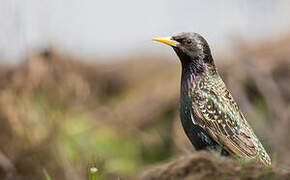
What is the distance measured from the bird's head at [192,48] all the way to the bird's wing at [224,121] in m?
0.29

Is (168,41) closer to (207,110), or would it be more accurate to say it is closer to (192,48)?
(192,48)

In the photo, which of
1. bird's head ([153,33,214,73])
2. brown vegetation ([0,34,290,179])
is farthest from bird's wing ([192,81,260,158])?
brown vegetation ([0,34,290,179])

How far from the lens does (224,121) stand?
5.31m

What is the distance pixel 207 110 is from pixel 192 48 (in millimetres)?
647

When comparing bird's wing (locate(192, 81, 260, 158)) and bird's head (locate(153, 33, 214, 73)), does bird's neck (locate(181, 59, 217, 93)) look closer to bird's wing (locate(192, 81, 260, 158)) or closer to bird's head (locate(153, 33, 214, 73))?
bird's head (locate(153, 33, 214, 73))

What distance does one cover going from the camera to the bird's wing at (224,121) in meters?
5.18

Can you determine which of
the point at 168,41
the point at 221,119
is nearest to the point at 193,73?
the point at 168,41

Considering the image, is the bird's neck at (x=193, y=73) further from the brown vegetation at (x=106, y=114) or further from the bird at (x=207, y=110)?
the brown vegetation at (x=106, y=114)

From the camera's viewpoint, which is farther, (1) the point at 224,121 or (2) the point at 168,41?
(2) the point at 168,41

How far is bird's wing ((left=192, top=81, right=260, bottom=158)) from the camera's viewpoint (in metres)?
5.18

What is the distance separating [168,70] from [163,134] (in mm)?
4053

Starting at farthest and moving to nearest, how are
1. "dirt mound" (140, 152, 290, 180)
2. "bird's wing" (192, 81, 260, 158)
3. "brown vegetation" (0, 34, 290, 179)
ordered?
"brown vegetation" (0, 34, 290, 179) → "bird's wing" (192, 81, 260, 158) → "dirt mound" (140, 152, 290, 180)

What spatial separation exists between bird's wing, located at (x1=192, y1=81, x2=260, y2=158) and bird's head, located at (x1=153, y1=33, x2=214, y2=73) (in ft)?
0.97

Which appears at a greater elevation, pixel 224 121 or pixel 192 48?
pixel 192 48
